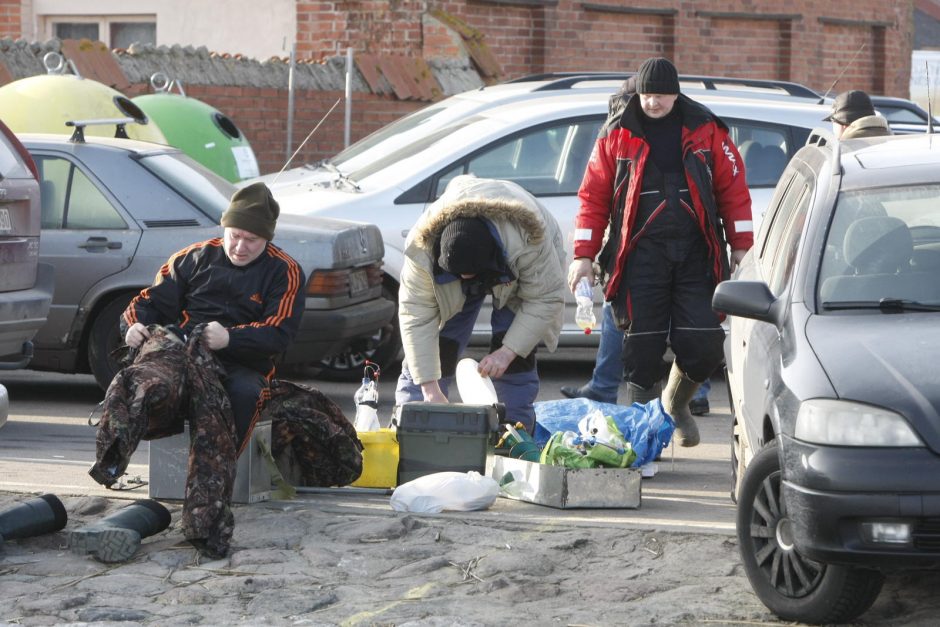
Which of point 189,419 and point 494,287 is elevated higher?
point 494,287

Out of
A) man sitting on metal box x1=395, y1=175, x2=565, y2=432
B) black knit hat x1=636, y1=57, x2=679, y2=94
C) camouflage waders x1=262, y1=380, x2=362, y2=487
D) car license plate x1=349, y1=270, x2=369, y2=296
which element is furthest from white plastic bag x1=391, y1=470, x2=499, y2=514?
car license plate x1=349, y1=270, x2=369, y2=296

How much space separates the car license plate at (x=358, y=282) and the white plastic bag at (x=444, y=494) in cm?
308

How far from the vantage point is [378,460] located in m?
7.04

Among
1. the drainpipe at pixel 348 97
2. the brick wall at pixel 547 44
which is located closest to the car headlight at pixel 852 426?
the brick wall at pixel 547 44

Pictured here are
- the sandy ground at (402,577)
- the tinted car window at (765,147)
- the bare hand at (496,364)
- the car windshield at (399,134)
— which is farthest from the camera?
the car windshield at (399,134)

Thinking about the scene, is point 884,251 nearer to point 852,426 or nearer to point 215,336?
point 852,426

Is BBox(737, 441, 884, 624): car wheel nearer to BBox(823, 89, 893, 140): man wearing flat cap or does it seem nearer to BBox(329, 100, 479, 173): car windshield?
BBox(823, 89, 893, 140): man wearing flat cap

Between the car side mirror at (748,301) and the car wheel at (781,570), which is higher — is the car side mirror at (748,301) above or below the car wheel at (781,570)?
above

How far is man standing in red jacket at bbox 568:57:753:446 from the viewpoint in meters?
7.33

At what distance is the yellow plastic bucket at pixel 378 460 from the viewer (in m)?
7.01

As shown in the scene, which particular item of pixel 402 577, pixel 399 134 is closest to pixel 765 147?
pixel 399 134

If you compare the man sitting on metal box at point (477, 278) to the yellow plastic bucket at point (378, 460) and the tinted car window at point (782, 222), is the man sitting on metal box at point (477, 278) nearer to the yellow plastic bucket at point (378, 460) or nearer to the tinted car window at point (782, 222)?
the yellow plastic bucket at point (378, 460)

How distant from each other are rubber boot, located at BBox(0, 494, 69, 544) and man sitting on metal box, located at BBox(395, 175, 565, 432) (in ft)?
5.71

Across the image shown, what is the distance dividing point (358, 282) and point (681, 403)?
8.31 ft
